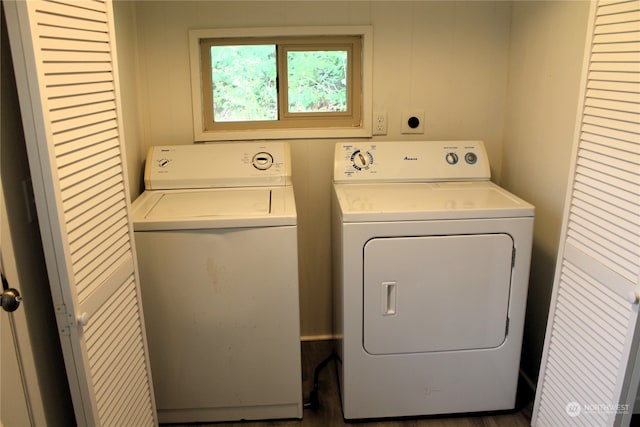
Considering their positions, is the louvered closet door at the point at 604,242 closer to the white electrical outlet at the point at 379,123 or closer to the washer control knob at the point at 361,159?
the washer control knob at the point at 361,159

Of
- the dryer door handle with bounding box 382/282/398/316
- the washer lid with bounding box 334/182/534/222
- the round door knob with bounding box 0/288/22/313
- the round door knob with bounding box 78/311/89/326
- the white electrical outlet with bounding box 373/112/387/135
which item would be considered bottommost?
the dryer door handle with bounding box 382/282/398/316

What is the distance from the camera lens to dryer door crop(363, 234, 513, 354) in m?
1.98

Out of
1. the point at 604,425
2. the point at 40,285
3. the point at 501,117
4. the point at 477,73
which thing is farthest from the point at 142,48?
the point at 604,425

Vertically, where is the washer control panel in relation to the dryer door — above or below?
above

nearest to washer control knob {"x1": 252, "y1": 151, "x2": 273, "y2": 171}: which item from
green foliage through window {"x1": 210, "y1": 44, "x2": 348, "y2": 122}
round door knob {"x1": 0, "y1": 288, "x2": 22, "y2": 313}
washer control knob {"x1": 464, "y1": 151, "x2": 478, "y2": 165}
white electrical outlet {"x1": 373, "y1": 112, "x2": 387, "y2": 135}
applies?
green foliage through window {"x1": 210, "y1": 44, "x2": 348, "y2": 122}

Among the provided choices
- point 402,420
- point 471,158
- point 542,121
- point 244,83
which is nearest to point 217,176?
point 244,83

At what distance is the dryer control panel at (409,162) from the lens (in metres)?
2.40

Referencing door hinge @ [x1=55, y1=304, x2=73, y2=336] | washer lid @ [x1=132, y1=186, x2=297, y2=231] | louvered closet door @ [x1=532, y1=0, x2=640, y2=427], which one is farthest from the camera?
washer lid @ [x1=132, y1=186, x2=297, y2=231]

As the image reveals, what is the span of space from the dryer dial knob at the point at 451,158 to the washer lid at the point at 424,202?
0.40 feet

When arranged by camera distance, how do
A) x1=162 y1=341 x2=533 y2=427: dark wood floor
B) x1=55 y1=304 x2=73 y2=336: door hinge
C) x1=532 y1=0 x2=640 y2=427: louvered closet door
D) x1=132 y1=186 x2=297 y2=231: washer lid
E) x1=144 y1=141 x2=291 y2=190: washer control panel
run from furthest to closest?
1. x1=144 y1=141 x2=291 y2=190: washer control panel
2. x1=162 y1=341 x2=533 y2=427: dark wood floor
3. x1=132 y1=186 x2=297 y2=231: washer lid
4. x1=532 y1=0 x2=640 y2=427: louvered closet door
5. x1=55 y1=304 x2=73 y2=336: door hinge

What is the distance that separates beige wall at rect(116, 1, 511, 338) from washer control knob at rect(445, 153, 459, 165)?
8.0 inches

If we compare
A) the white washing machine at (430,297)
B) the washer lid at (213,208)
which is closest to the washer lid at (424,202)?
the white washing machine at (430,297)

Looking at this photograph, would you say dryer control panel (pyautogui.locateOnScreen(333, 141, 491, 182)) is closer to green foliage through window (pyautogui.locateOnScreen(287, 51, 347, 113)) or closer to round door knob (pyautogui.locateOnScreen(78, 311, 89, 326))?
green foliage through window (pyautogui.locateOnScreen(287, 51, 347, 113))

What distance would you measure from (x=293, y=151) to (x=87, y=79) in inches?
49.1
